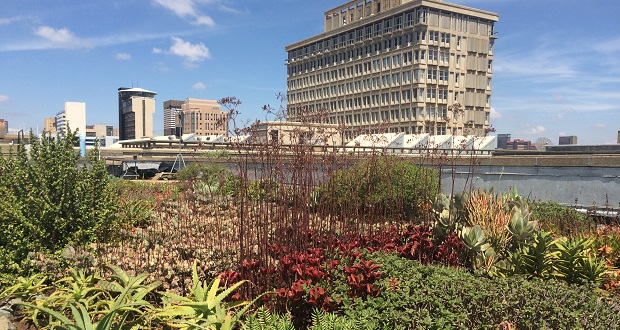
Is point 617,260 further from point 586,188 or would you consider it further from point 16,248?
point 16,248

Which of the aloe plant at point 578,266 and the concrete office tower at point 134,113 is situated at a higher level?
the concrete office tower at point 134,113

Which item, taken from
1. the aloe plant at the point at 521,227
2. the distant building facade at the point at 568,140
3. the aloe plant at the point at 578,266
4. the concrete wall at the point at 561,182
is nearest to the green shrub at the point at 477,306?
the aloe plant at the point at 578,266

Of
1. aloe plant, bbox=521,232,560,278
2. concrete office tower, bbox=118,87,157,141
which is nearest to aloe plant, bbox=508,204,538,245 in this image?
aloe plant, bbox=521,232,560,278

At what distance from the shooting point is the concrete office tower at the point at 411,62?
76.4 m

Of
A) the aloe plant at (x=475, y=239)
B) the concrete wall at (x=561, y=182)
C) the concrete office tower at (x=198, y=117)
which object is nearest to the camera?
the aloe plant at (x=475, y=239)

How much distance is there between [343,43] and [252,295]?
93.9 meters

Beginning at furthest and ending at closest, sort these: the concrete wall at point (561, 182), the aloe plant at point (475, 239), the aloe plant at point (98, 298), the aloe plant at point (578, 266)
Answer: the concrete wall at point (561, 182) → the aloe plant at point (475, 239) → the aloe plant at point (578, 266) → the aloe plant at point (98, 298)

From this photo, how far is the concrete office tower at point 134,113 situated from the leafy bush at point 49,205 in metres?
177

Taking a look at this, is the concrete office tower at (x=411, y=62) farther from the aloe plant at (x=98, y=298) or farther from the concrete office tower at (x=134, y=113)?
the concrete office tower at (x=134, y=113)

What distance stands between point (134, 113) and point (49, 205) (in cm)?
18577

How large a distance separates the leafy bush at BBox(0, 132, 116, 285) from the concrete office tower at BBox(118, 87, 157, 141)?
17719 cm

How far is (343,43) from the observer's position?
3693 inches

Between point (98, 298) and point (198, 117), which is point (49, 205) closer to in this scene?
point (98, 298)

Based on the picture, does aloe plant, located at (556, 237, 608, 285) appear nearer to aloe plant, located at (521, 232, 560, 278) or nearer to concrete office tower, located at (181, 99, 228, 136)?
aloe plant, located at (521, 232, 560, 278)
